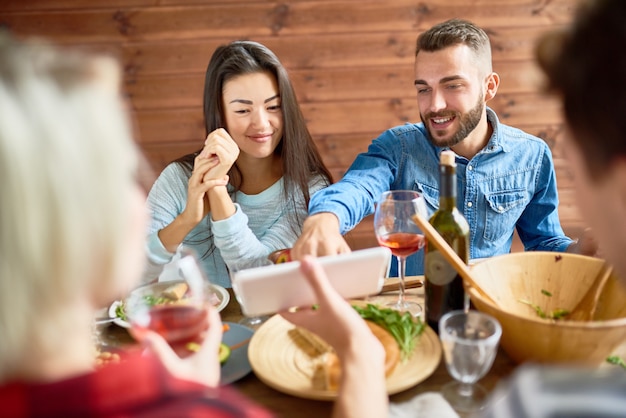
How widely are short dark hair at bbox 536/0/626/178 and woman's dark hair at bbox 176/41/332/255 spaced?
135 cm

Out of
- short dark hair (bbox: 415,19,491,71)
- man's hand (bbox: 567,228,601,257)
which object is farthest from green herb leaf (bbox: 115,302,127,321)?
short dark hair (bbox: 415,19,491,71)

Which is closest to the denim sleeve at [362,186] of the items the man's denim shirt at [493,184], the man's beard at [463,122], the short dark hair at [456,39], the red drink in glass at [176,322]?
the man's denim shirt at [493,184]

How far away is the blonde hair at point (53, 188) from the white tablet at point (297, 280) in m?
0.38

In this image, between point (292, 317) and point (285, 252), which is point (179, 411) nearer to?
point (292, 317)

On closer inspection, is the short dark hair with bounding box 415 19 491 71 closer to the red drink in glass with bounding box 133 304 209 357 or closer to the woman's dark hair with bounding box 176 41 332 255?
the woman's dark hair with bounding box 176 41 332 255

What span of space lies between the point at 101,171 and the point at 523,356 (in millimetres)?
789

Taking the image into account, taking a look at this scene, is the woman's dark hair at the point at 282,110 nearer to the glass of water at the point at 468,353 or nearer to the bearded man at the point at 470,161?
the bearded man at the point at 470,161

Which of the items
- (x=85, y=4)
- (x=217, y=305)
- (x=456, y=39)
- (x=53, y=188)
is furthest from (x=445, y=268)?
(x=85, y=4)

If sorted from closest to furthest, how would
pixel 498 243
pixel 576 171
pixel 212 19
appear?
pixel 576 171 < pixel 498 243 < pixel 212 19

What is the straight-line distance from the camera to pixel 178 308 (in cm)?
89

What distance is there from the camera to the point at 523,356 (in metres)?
1.03

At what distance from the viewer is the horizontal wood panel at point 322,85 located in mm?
3207

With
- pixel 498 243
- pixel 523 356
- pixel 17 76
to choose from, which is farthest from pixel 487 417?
pixel 498 243

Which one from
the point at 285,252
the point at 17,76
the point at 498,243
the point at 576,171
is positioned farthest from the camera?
the point at 498,243
